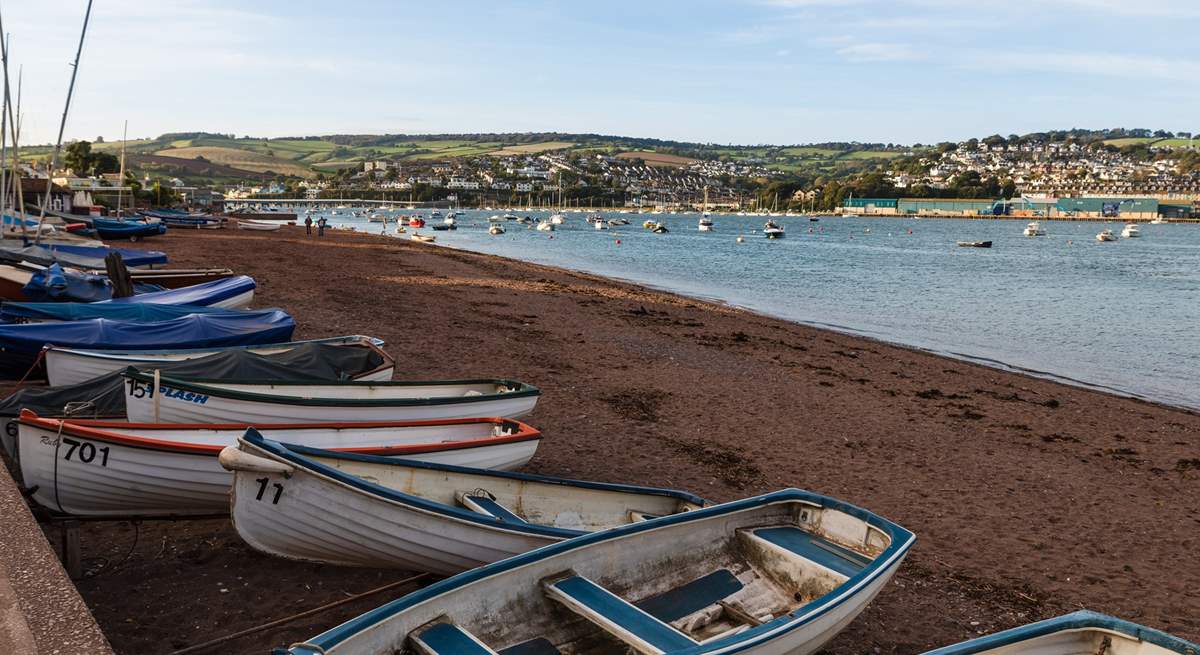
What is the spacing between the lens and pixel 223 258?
37.2 m

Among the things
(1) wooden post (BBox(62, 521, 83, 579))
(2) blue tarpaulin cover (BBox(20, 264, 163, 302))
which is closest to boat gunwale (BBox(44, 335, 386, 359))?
(1) wooden post (BBox(62, 521, 83, 579))

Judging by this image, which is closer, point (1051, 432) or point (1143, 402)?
point (1051, 432)

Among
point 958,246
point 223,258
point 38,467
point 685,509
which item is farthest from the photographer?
point 958,246

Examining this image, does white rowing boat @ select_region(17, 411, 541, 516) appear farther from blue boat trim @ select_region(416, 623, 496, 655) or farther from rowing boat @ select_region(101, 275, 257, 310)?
rowing boat @ select_region(101, 275, 257, 310)

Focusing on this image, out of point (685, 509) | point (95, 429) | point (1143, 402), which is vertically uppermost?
point (95, 429)

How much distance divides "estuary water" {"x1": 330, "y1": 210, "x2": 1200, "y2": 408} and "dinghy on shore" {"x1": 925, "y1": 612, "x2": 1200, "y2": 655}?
614 inches

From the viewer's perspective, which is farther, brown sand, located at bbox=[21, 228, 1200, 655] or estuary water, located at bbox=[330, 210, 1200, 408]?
estuary water, located at bbox=[330, 210, 1200, 408]

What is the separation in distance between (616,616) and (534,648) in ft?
1.70

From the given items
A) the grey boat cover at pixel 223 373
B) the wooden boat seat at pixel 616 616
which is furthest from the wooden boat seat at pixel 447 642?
the grey boat cover at pixel 223 373

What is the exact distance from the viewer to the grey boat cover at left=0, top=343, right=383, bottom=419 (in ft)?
26.4

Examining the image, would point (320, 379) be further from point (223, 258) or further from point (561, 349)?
point (223, 258)

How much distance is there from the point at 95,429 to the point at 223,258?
33.6 m

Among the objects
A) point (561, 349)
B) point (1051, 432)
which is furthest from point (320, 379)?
point (1051, 432)

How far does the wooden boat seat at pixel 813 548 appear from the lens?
5.80 metres
